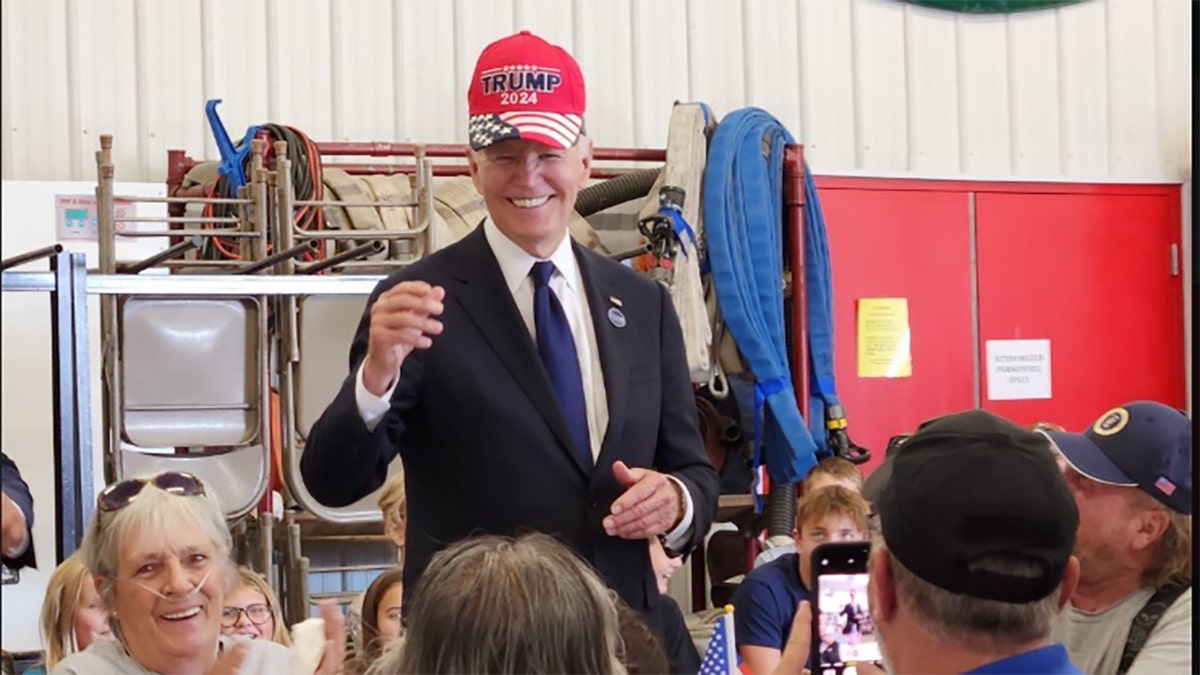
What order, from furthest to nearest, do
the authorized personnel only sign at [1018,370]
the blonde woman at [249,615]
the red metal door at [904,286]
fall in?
the authorized personnel only sign at [1018,370] → the red metal door at [904,286] → the blonde woman at [249,615]

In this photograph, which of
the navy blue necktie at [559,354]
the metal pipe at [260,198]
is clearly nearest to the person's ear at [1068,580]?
the navy blue necktie at [559,354]

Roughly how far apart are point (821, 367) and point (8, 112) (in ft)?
10.2

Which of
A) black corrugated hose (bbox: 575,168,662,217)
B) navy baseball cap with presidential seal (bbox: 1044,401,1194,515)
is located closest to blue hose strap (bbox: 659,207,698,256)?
black corrugated hose (bbox: 575,168,662,217)

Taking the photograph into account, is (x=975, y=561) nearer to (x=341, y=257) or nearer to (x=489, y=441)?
(x=489, y=441)

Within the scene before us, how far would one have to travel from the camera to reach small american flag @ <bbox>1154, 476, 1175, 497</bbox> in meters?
2.21

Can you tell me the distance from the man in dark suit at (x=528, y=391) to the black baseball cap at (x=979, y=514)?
2.12 ft

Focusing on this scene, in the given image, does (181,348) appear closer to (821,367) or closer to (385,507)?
(385,507)

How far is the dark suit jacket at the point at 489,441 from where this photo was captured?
210 cm

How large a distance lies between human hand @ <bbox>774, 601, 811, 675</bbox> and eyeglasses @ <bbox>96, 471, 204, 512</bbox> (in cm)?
91

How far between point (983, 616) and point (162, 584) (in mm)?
1283

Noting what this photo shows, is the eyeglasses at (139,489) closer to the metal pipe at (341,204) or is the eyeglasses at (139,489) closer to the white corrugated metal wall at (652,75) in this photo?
the metal pipe at (341,204)

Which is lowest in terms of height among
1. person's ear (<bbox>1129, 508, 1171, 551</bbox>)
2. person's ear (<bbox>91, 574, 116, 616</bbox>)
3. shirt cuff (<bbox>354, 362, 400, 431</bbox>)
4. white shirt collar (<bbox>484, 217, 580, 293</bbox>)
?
person's ear (<bbox>91, 574, 116, 616</bbox>)

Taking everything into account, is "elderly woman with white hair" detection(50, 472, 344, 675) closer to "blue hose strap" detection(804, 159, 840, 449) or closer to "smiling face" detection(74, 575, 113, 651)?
"smiling face" detection(74, 575, 113, 651)

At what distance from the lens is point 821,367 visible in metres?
6.35
